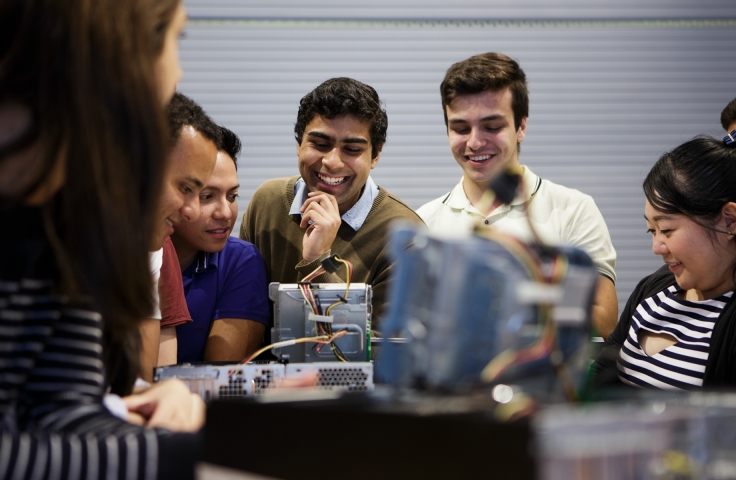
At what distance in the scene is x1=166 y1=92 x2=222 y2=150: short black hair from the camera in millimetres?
2023

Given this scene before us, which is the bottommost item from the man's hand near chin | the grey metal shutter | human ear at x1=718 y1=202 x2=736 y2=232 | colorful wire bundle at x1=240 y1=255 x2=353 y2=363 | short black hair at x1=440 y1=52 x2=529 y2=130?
colorful wire bundle at x1=240 y1=255 x2=353 y2=363

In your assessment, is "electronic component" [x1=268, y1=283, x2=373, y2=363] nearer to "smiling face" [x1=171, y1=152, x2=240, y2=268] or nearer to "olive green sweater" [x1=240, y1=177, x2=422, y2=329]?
"smiling face" [x1=171, y1=152, x2=240, y2=268]

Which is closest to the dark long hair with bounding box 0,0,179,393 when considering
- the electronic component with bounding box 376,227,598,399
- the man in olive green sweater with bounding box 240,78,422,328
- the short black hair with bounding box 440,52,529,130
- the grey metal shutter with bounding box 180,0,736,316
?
the electronic component with bounding box 376,227,598,399

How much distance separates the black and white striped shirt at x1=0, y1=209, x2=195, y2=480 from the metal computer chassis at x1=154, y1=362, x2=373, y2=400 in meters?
0.53

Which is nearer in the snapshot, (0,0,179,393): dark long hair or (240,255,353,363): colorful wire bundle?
(0,0,179,393): dark long hair

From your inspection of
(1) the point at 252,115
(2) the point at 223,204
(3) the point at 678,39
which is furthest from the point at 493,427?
(3) the point at 678,39

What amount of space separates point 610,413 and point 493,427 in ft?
0.39

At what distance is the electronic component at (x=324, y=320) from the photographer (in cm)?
173

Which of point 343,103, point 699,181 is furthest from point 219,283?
point 699,181

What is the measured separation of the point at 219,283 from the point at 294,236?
0.52m

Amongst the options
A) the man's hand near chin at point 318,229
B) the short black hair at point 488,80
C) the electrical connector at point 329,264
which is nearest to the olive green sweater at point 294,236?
the man's hand near chin at point 318,229

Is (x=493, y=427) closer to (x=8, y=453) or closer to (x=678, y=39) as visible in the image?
→ (x=8, y=453)

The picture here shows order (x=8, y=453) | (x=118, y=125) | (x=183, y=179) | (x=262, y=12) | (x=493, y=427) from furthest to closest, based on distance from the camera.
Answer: (x=262, y=12), (x=183, y=179), (x=118, y=125), (x=8, y=453), (x=493, y=427)

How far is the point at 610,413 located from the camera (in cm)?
67
